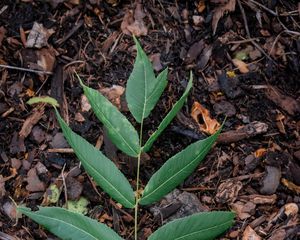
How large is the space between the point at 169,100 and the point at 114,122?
328mm

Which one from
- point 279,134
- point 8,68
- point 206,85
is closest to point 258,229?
point 279,134

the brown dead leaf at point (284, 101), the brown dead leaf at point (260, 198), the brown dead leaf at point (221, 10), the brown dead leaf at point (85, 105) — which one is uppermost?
the brown dead leaf at point (85, 105)

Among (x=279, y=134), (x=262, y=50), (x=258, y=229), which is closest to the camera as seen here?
(x=258, y=229)

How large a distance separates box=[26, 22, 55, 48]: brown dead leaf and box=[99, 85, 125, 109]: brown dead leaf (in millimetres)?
293

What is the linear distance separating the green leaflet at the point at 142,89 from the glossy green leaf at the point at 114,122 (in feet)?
0.19

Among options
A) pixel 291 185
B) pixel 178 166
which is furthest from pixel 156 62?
pixel 291 185

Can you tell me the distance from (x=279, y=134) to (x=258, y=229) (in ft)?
1.14

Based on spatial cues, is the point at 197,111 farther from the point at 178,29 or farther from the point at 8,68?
the point at 8,68

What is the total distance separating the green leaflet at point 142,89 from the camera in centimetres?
170

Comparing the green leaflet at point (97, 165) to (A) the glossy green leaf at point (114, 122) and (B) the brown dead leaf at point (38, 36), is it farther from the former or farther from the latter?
(B) the brown dead leaf at point (38, 36)

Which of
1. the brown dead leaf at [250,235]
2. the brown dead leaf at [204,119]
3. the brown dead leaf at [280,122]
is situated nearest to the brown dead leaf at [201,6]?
the brown dead leaf at [204,119]

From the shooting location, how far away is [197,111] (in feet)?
6.37

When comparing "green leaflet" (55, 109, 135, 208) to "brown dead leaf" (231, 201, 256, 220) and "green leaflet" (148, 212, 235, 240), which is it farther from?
"brown dead leaf" (231, 201, 256, 220)

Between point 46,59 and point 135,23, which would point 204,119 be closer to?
point 135,23
